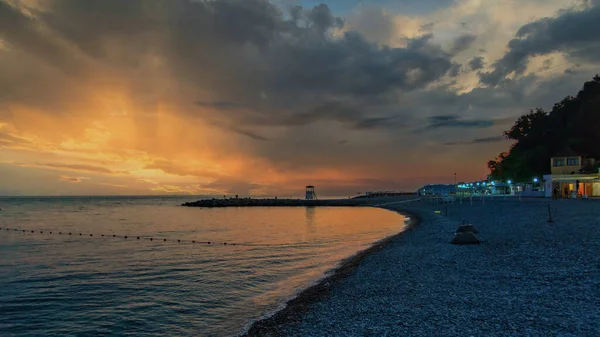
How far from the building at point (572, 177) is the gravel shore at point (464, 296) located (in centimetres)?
5640

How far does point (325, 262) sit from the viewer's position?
21.8 meters

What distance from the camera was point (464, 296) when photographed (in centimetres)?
1106

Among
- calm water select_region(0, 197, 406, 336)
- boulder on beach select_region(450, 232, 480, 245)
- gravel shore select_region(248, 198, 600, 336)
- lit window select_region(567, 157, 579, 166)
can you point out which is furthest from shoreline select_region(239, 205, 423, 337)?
lit window select_region(567, 157, 579, 166)

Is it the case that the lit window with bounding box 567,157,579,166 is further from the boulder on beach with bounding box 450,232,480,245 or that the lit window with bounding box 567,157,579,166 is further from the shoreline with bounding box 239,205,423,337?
the shoreline with bounding box 239,205,423,337

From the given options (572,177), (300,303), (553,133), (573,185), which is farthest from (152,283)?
(553,133)

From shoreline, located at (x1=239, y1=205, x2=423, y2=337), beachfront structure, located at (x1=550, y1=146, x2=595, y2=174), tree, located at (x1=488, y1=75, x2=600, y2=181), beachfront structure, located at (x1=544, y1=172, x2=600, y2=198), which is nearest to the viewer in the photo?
shoreline, located at (x1=239, y1=205, x2=423, y2=337)

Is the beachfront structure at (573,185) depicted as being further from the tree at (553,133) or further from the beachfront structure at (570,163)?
the tree at (553,133)

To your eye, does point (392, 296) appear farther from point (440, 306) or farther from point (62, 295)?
point (62, 295)

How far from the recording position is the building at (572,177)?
2502 inches

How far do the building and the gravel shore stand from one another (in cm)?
5640

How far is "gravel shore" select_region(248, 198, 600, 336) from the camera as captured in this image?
28.5 feet

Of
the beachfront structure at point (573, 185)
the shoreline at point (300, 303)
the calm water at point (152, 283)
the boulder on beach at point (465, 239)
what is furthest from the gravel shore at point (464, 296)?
the beachfront structure at point (573, 185)

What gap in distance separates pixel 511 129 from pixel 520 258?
104123 mm

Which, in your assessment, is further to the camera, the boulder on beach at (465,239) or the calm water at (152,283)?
the boulder on beach at (465,239)
